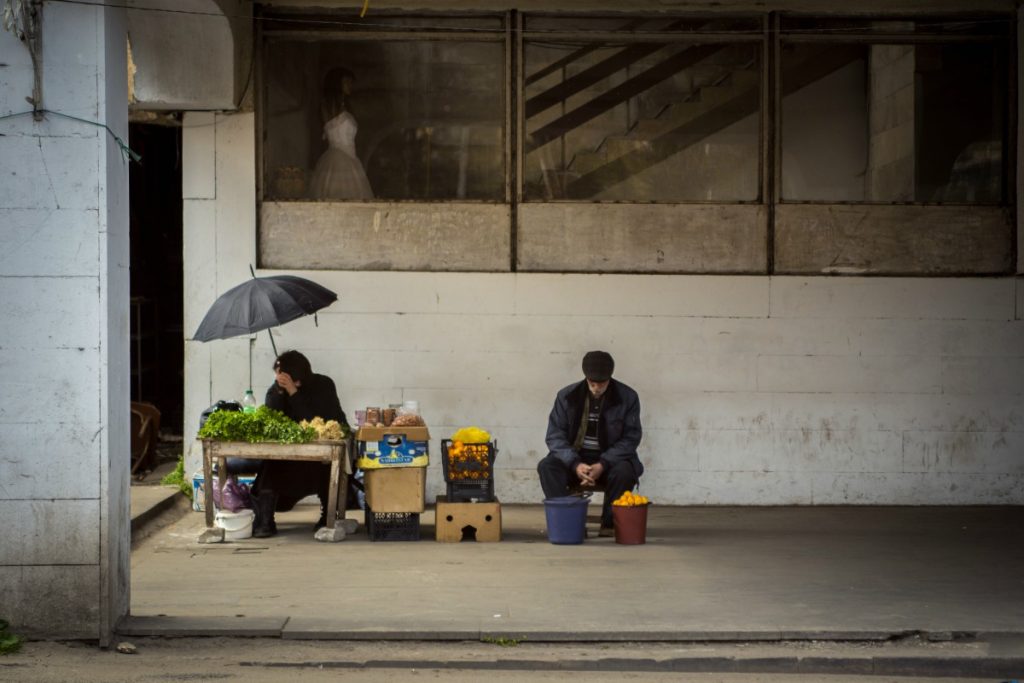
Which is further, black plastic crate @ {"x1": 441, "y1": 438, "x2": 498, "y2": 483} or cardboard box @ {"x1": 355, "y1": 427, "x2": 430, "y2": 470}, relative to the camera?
black plastic crate @ {"x1": 441, "y1": 438, "x2": 498, "y2": 483}

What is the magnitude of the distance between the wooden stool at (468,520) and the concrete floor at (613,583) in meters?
0.18

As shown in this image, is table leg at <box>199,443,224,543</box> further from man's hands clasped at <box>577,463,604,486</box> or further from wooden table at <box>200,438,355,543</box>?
man's hands clasped at <box>577,463,604,486</box>

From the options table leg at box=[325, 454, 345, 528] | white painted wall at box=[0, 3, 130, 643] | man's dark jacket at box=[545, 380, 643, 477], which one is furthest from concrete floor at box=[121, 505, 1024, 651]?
man's dark jacket at box=[545, 380, 643, 477]

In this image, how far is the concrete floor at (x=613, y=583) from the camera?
8.14 meters

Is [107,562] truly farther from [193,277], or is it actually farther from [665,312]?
[665,312]

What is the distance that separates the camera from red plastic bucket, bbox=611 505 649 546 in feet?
36.4

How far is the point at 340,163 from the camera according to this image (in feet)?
A: 44.4

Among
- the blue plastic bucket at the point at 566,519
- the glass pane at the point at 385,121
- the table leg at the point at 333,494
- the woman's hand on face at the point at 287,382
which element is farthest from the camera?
the glass pane at the point at 385,121

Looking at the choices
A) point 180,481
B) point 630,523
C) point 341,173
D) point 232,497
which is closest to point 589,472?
point 630,523

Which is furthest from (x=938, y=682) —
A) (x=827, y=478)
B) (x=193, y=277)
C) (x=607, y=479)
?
(x=193, y=277)

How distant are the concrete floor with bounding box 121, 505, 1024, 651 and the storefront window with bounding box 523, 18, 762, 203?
10.9ft

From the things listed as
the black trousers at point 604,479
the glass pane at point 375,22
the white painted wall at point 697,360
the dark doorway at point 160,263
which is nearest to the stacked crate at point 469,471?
the black trousers at point 604,479

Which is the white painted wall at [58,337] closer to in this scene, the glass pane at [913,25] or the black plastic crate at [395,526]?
the black plastic crate at [395,526]

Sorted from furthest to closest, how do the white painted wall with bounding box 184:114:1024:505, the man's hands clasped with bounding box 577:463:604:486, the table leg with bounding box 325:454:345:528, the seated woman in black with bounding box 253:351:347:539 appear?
the white painted wall with bounding box 184:114:1024:505 → the seated woman in black with bounding box 253:351:347:539 → the man's hands clasped with bounding box 577:463:604:486 → the table leg with bounding box 325:454:345:528
